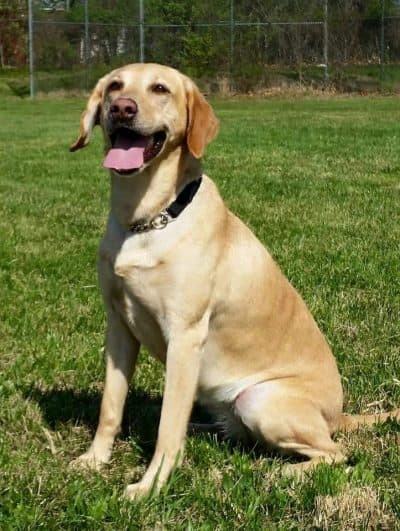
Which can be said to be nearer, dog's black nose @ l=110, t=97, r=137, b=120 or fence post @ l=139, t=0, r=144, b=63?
dog's black nose @ l=110, t=97, r=137, b=120

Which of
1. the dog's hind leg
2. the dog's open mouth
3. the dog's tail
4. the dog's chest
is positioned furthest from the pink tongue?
the dog's tail

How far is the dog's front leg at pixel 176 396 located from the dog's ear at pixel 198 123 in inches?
26.4

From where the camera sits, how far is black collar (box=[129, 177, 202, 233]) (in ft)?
10.5

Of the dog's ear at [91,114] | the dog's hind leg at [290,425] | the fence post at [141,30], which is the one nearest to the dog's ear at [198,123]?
the dog's ear at [91,114]

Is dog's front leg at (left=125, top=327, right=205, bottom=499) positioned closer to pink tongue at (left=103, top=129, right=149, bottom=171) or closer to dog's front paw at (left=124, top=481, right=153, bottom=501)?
dog's front paw at (left=124, top=481, right=153, bottom=501)

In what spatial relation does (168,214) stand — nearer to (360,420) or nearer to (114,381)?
(114,381)

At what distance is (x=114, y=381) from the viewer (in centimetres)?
339

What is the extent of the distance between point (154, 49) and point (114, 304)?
2589cm

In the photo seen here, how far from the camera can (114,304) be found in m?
3.26

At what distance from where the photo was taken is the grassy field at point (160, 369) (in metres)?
2.84

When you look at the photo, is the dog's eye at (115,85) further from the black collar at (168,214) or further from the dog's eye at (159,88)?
the black collar at (168,214)

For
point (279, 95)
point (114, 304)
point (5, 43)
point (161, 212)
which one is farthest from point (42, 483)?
point (5, 43)

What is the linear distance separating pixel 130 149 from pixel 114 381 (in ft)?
3.01

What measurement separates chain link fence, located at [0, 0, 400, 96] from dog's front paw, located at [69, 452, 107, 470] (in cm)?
2496
